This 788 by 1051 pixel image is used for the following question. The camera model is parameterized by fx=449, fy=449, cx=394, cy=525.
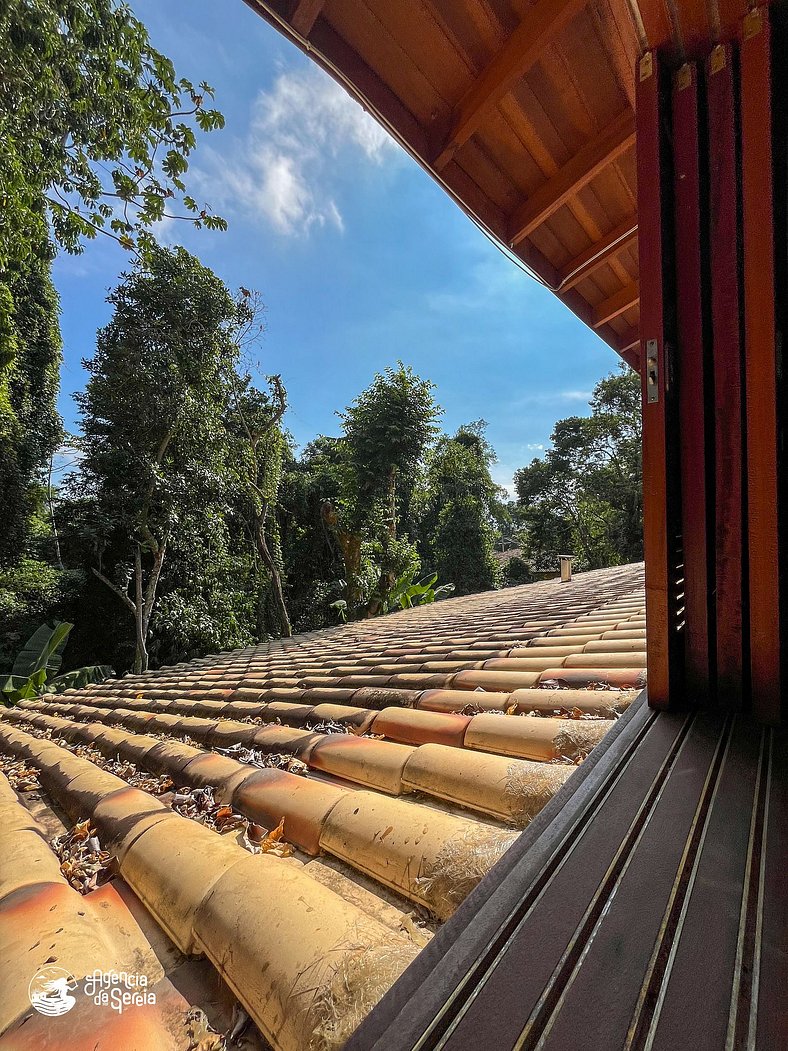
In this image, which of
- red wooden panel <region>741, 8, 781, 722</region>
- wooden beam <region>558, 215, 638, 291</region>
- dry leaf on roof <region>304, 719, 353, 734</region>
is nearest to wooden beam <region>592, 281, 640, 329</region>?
wooden beam <region>558, 215, 638, 291</region>

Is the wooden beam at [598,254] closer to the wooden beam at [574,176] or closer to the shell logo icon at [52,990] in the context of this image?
the wooden beam at [574,176]

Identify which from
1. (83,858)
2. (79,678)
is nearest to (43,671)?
(79,678)

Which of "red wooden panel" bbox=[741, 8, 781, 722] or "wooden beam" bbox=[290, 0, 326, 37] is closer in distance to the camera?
"red wooden panel" bbox=[741, 8, 781, 722]

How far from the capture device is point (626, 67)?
1452mm

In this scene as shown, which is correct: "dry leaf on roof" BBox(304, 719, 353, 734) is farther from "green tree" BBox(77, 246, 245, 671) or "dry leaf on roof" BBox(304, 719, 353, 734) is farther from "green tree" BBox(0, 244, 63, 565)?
"green tree" BBox(0, 244, 63, 565)

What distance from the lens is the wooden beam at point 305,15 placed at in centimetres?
121

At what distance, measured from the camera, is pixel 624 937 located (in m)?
0.55

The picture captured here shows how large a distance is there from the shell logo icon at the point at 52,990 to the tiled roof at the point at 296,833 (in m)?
0.01

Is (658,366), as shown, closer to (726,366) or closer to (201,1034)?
(726,366)

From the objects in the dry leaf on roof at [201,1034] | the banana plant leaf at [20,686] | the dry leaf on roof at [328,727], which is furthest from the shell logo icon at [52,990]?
the banana plant leaf at [20,686]

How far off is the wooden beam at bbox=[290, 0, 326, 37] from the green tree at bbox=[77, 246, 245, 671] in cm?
928

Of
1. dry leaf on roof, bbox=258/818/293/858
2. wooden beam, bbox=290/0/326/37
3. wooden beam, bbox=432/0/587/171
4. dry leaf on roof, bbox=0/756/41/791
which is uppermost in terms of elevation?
wooden beam, bbox=432/0/587/171

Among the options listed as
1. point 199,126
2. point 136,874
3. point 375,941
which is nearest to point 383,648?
point 136,874

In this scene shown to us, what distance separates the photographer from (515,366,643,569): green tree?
18297mm
